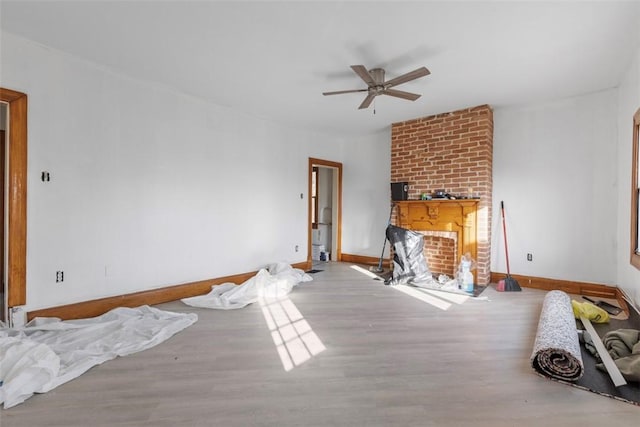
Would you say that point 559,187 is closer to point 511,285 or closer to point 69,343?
point 511,285

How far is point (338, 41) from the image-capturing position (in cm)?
279

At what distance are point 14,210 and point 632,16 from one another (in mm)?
5369

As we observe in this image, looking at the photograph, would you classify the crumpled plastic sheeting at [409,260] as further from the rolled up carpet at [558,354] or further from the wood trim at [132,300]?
the wood trim at [132,300]

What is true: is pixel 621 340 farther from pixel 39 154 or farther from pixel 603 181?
pixel 39 154

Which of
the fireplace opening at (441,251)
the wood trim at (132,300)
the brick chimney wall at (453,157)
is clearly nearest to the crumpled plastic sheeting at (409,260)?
the fireplace opening at (441,251)

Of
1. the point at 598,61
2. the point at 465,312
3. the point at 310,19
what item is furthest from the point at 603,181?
the point at 310,19

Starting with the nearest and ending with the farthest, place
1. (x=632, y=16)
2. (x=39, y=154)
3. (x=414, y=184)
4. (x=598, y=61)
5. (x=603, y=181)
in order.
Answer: (x=632, y=16) → (x=39, y=154) → (x=598, y=61) → (x=603, y=181) → (x=414, y=184)

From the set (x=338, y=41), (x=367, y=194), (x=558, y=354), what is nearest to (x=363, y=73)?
(x=338, y=41)

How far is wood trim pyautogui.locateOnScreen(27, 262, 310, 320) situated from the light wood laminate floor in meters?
0.88

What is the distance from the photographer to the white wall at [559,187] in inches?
157

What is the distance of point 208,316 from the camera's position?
3309mm

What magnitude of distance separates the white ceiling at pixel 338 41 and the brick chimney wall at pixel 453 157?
745mm

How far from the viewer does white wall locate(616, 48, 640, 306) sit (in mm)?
3113

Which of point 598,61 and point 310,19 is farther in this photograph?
point 598,61
